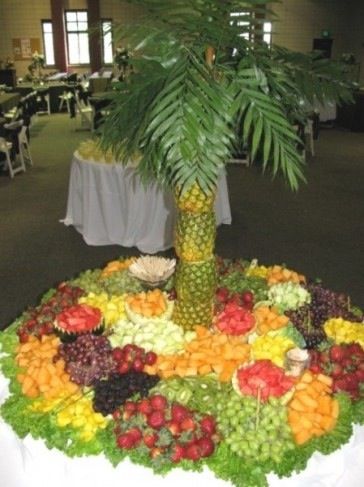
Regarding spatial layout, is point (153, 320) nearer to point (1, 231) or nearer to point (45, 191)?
point (1, 231)

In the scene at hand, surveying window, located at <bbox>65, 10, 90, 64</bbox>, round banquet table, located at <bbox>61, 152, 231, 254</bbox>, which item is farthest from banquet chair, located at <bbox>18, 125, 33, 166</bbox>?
window, located at <bbox>65, 10, 90, 64</bbox>

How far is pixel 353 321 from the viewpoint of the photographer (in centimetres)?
205

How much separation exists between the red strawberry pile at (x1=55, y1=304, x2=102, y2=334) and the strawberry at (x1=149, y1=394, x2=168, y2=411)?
46 cm

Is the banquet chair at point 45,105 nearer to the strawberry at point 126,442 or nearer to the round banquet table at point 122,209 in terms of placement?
the round banquet table at point 122,209

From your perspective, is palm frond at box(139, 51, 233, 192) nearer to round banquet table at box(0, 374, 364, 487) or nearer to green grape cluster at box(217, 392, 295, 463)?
green grape cluster at box(217, 392, 295, 463)

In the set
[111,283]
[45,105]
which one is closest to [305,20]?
[45,105]

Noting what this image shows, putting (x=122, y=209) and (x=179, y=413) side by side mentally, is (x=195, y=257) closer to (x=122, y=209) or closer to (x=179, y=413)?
(x=179, y=413)

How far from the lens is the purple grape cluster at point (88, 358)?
1.71 metres

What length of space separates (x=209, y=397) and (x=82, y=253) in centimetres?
291

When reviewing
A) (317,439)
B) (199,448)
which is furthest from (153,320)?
(317,439)

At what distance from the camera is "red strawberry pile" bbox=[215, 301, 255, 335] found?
1.89m

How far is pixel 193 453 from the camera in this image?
144 centimetres

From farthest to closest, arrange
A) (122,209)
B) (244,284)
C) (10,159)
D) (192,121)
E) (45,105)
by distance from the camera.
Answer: (45,105) → (10,159) → (122,209) → (244,284) → (192,121)

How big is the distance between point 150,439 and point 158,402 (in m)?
0.11
